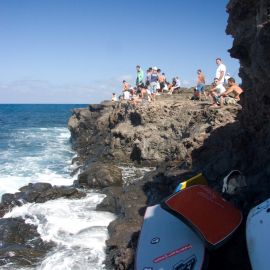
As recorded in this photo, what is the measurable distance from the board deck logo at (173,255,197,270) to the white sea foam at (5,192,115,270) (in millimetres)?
2985

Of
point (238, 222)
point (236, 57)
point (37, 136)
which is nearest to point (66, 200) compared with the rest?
point (236, 57)

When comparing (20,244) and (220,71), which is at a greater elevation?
(220,71)

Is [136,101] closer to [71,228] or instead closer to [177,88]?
[177,88]

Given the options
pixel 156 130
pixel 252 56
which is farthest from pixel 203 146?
pixel 156 130

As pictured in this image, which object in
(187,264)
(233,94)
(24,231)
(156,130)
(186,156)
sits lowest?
(24,231)

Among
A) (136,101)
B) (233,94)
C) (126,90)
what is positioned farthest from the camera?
(126,90)

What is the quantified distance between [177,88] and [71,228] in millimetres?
14602

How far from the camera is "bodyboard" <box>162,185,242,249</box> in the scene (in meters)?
6.55

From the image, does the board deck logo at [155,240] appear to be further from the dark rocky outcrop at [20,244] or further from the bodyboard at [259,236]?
the dark rocky outcrop at [20,244]

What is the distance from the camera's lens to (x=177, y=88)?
24.4 m

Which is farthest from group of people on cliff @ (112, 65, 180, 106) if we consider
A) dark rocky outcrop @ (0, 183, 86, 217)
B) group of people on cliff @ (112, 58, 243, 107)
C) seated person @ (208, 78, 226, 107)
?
dark rocky outcrop @ (0, 183, 86, 217)

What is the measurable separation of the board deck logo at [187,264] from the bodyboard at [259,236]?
0.93m

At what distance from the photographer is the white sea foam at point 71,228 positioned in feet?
30.7

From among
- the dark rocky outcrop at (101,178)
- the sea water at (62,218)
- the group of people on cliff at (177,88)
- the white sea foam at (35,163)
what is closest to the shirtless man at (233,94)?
the group of people on cliff at (177,88)
